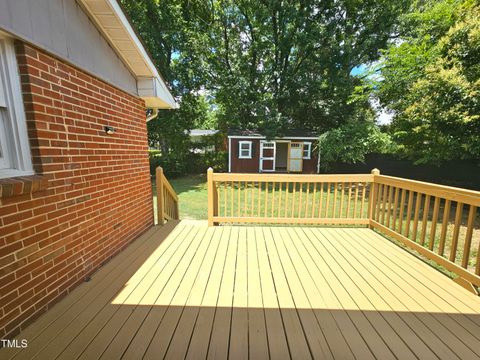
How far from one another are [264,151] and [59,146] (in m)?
13.5

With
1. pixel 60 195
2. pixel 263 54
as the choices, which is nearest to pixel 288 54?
pixel 263 54

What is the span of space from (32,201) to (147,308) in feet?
4.03

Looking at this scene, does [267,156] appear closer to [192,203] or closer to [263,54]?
[263,54]

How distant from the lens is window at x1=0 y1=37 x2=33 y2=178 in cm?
167

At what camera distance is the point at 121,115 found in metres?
3.18

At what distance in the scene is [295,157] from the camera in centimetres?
1517

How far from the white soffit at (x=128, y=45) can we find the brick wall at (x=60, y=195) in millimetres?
511

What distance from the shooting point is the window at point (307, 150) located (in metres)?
15.1

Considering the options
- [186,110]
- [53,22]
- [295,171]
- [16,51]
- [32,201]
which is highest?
[186,110]

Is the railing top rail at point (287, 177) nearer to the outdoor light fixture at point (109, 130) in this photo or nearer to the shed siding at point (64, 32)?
the outdoor light fixture at point (109, 130)

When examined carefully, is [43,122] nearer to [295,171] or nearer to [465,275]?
[465,275]

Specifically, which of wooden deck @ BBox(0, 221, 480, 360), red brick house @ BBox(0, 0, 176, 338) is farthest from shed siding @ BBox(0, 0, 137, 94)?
wooden deck @ BBox(0, 221, 480, 360)

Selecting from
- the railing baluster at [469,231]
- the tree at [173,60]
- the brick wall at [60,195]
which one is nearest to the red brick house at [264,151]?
the tree at [173,60]

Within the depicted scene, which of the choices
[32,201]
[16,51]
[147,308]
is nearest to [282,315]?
[147,308]
